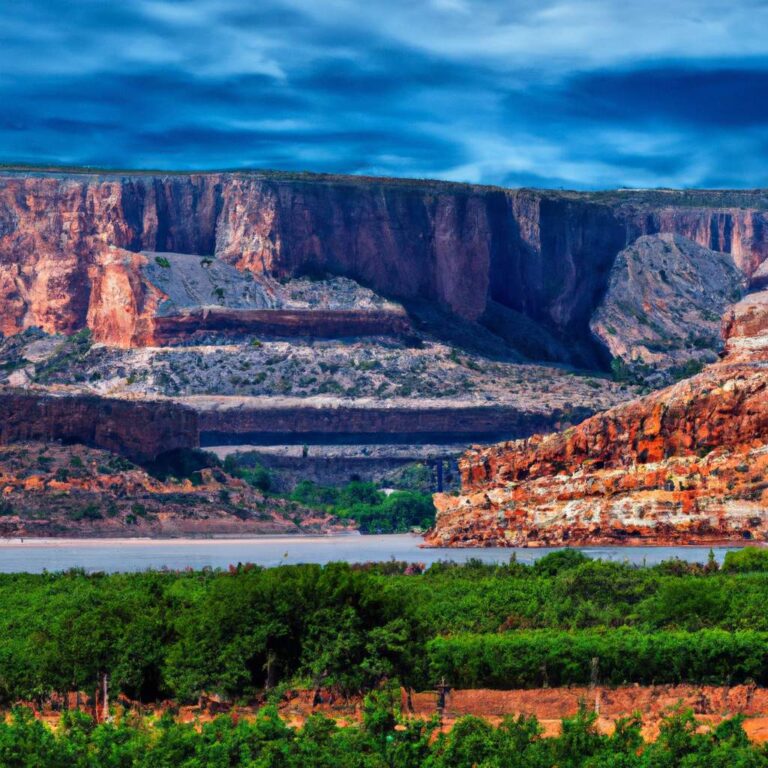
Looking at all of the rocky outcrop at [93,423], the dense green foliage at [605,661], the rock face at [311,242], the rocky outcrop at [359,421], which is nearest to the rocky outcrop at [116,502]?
the rocky outcrop at [93,423]

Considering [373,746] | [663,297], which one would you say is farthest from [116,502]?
[663,297]

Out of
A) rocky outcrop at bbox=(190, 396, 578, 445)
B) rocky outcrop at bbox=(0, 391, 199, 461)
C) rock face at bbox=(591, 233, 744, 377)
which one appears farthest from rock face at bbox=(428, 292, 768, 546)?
rock face at bbox=(591, 233, 744, 377)

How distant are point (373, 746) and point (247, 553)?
5469cm

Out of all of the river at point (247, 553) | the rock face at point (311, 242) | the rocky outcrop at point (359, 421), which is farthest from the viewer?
the rock face at point (311, 242)

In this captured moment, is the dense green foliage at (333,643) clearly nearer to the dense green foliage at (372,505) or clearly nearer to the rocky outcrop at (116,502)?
the rocky outcrop at (116,502)

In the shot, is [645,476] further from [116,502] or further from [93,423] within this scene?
[93,423]

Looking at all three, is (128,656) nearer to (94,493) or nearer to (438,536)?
(438,536)

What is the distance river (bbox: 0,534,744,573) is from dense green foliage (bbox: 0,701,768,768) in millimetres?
30053

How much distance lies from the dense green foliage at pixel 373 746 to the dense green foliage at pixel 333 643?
26.2 ft

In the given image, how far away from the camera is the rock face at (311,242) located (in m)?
151

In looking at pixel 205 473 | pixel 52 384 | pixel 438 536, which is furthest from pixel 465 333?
pixel 438 536

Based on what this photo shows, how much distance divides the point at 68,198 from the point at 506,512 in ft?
247

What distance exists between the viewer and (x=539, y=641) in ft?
171

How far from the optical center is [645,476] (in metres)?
78.6
